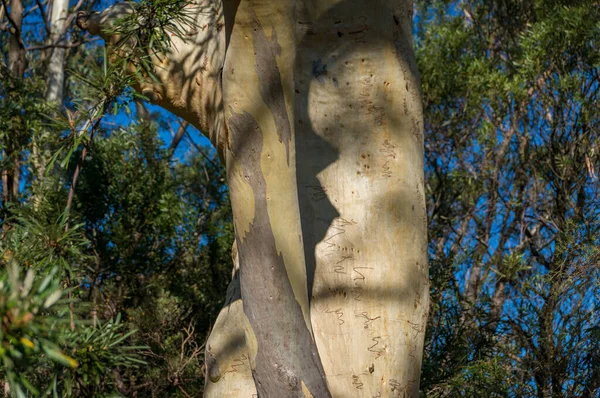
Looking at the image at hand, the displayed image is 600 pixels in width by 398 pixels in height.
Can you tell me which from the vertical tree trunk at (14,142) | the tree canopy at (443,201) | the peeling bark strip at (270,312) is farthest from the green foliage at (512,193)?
the vertical tree trunk at (14,142)

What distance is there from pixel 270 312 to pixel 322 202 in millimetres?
444

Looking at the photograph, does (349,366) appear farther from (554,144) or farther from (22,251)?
(554,144)

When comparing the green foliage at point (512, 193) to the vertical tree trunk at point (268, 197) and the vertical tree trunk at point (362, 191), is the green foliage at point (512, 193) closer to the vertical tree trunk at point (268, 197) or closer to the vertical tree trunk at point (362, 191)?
the vertical tree trunk at point (362, 191)

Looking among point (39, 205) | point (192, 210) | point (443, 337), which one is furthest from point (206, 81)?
point (192, 210)

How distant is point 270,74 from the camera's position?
4.95 feet

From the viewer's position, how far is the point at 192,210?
5.35 m

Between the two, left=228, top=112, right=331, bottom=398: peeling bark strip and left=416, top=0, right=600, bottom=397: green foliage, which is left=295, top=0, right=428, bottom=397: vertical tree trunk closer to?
left=228, top=112, right=331, bottom=398: peeling bark strip

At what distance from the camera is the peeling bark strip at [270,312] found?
4.71 feet

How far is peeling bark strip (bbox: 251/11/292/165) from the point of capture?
150 cm

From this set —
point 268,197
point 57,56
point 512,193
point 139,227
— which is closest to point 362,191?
point 268,197

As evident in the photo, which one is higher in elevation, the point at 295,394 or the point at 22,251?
the point at 22,251

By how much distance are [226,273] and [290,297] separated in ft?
13.3

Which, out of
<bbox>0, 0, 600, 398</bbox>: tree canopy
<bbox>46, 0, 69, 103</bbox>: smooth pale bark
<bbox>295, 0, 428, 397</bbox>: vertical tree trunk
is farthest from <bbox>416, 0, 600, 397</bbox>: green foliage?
<bbox>46, 0, 69, 103</bbox>: smooth pale bark

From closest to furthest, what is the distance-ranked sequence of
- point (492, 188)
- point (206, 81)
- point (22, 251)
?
point (22, 251) < point (206, 81) < point (492, 188)
